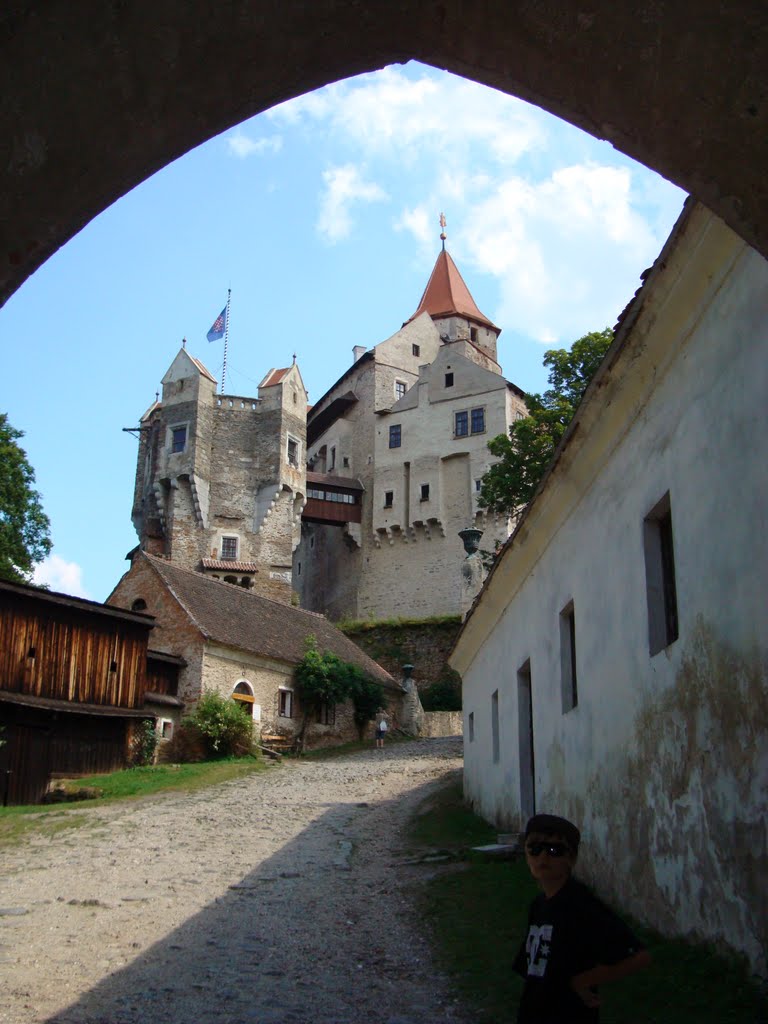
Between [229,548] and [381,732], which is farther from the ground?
[229,548]

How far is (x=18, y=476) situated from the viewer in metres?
39.3

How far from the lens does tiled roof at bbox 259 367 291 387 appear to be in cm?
6128

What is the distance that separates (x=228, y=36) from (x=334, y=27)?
0.41 m

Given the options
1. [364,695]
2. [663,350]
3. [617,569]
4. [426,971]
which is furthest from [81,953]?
[364,695]

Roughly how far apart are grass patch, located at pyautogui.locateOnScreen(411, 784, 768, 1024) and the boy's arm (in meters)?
2.38

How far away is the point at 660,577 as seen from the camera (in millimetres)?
8438

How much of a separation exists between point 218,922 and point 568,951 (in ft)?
23.0

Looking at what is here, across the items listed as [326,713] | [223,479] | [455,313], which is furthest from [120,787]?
[455,313]

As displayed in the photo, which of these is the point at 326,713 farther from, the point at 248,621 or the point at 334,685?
the point at 248,621

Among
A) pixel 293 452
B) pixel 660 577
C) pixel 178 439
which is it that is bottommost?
pixel 660 577

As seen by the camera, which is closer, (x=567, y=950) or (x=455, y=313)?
(x=567, y=950)

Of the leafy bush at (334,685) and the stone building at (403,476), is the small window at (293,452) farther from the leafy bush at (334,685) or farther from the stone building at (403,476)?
the leafy bush at (334,685)

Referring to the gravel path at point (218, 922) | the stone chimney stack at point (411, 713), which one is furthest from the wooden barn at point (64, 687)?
the stone chimney stack at point (411, 713)

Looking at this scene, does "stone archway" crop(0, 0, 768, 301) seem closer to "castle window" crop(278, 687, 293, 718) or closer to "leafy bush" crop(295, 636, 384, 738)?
"castle window" crop(278, 687, 293, 718)
